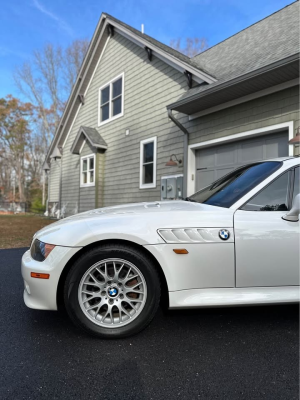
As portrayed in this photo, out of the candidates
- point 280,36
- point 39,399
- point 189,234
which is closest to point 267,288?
point 189,234

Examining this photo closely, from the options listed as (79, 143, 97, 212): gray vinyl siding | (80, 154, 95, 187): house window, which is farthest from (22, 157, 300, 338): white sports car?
(80, 154, 95, 187): house window

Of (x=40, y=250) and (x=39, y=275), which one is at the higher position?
(x=40, y=250)

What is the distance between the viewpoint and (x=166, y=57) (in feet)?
27.1

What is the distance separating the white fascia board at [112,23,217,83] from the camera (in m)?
7.06

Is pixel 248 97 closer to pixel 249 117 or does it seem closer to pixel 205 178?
pixel 249 117

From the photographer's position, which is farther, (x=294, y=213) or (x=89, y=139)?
(x=89, y=139)

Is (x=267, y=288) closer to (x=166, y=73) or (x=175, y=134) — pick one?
(x=175, y=134)

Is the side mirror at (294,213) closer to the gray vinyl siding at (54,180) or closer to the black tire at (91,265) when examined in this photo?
the black tire at (91,265)

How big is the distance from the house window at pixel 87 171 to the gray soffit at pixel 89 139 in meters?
0.61

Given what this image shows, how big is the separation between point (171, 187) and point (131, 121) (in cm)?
329

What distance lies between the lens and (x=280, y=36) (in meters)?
7.23

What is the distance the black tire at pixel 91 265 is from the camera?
87.8 inches

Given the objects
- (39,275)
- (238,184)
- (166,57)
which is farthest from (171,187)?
(39,275)

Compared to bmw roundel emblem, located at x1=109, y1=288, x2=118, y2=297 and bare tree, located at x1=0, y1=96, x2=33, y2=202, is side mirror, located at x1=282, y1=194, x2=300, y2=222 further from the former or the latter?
bare tree, located at x1=0, y1=96, x2=33, y2=202
